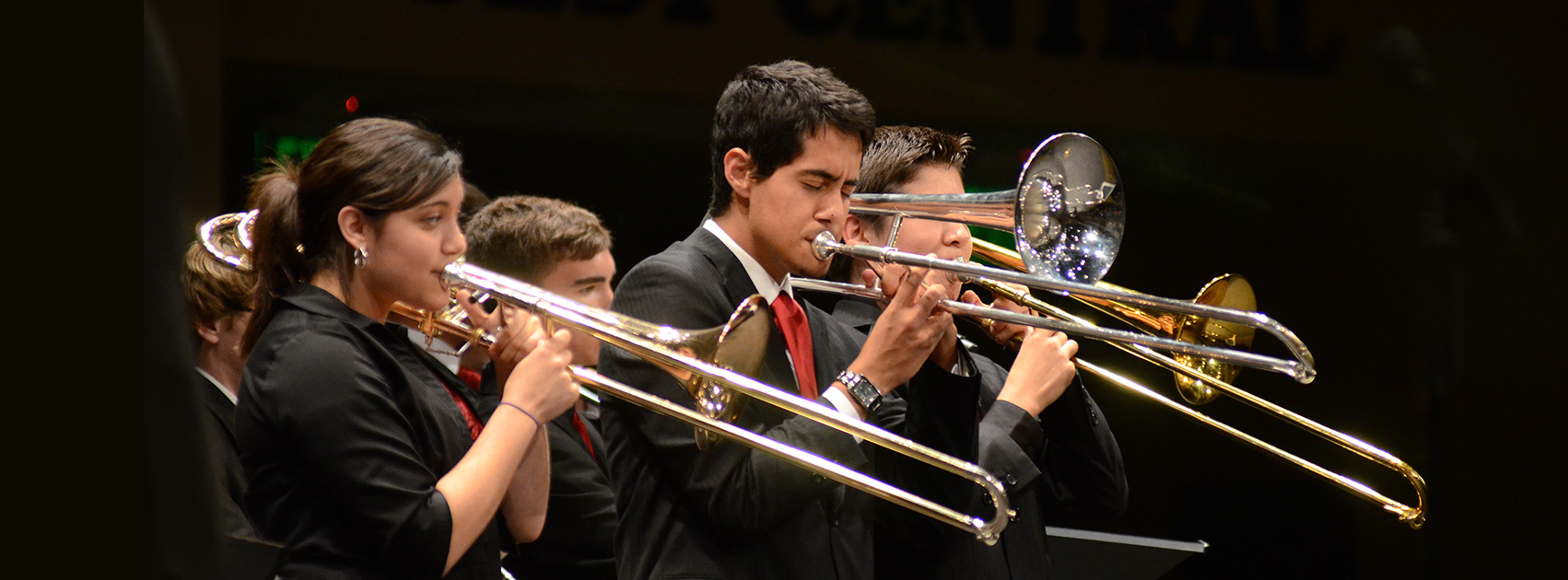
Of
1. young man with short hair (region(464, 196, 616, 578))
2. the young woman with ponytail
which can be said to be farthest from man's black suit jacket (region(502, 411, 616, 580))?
the young woman with ponytail

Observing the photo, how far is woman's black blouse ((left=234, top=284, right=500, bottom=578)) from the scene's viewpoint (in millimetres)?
1766

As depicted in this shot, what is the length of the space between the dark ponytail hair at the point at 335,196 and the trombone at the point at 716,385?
0.14 meters

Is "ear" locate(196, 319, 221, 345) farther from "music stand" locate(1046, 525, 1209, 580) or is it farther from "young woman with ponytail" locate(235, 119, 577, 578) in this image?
"music stand" locate(1046, 525, 1209, 580)

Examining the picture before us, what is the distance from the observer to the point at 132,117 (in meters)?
0.60

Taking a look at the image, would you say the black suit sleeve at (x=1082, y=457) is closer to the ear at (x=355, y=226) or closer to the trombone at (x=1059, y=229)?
the trombone at (x=1059, y=229)

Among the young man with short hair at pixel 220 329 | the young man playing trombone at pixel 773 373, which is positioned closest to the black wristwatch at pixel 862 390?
the young man playing trombone at pixel 773 373

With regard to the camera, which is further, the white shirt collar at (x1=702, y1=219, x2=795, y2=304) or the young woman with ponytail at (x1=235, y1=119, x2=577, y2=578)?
the white shirt collar at (x1=702, y1=219, x2=795, y2=304)

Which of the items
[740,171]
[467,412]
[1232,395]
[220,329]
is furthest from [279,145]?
[1232,395]

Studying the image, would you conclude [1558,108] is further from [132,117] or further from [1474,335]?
[132,117]

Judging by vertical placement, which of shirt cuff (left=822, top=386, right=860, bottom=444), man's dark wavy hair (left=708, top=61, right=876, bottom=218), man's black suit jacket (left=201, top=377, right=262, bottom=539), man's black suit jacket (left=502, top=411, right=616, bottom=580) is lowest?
man's black suit jacket (left=502, top=411, right=616, bottom=580)

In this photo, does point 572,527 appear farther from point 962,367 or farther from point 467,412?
point 962,367

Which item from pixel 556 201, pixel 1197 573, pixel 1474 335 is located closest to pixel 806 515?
pixel 556 201

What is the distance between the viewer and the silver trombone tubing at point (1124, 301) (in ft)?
6.79

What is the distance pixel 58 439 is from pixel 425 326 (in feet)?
6.50
